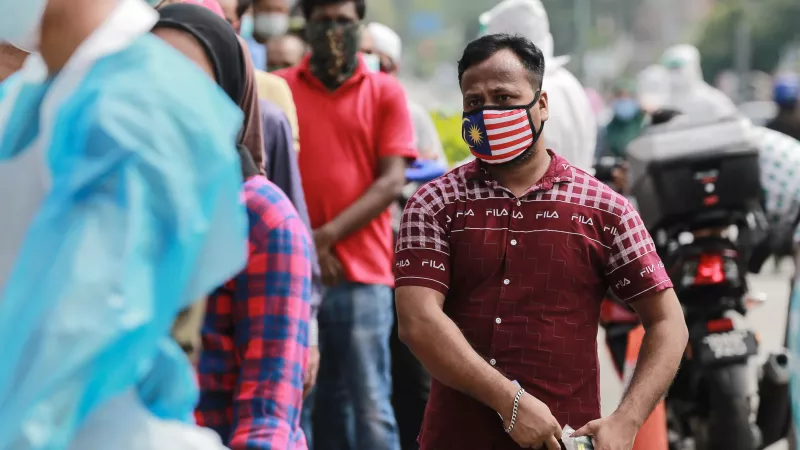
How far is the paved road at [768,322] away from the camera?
8.69m

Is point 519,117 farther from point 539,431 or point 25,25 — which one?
point 25,25

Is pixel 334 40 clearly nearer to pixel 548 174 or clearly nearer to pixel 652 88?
pixel 548 174

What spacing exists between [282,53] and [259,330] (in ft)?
18.4

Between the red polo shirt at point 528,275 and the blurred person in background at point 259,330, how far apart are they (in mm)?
849

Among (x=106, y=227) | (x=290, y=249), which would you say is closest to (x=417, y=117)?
(x=290, y=249)

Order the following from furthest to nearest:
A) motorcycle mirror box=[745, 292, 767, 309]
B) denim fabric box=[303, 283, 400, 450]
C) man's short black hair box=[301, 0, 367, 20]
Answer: motorcycle mirror box=[745, 292, 767, 309], man's short black hair box=[301, 0, 367, 20], denim fabric box=[303, 283, 400, 450]

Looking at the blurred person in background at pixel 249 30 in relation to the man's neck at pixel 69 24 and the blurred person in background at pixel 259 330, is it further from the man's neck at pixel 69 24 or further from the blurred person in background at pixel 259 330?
the man's neck at pixel 69 24

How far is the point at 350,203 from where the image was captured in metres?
6.34

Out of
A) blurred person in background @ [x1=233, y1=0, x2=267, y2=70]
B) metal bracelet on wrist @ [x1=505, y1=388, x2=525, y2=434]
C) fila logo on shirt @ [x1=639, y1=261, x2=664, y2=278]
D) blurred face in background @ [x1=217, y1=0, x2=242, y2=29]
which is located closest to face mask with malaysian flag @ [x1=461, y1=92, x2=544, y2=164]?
fila logo on shirt @ [x1=639, y1=261, x2=664, y2=278]

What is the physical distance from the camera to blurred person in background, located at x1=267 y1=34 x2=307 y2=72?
8.24 m

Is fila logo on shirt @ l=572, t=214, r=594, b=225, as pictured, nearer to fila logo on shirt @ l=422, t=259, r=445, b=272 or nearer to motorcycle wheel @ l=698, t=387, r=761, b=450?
fila logo on shirt @ l=422, t=259, r=445, b=272

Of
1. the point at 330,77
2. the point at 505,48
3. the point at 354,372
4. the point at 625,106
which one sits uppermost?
the point at 505,48

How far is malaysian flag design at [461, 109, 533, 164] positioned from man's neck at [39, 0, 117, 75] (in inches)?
73.9

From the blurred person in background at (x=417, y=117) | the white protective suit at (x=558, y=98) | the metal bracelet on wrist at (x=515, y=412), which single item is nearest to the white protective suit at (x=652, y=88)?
the blurred person in background at (x=417, y=117)
